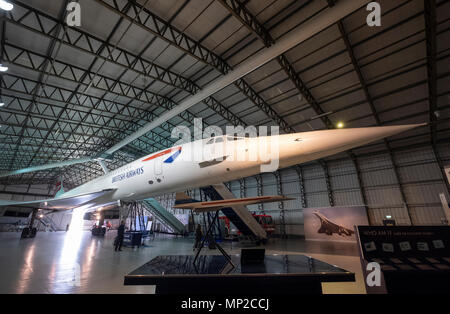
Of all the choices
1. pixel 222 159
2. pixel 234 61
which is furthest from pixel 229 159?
pixel 234 61

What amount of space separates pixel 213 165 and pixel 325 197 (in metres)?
19.0

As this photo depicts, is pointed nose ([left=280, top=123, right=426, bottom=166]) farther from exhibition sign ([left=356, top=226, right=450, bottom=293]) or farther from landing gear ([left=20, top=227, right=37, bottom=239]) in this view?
landing gear ([left=20, top=227, right=37, bottom=239])

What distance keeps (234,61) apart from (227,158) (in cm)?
827

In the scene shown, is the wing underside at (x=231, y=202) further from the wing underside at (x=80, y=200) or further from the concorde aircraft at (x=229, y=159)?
the wing underside at (x=80, y=200)

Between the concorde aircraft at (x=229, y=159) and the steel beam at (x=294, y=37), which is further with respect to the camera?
the steel beam at (x=294, y=37)

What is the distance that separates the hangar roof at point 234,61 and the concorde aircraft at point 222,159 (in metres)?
5.75

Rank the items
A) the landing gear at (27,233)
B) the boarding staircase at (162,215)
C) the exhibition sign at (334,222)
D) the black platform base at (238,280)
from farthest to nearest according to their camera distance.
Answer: the boarding staircase at (162,215), the landing gear at (27,233), the exhibition sign at (334,222), the black platform base at (238,280)

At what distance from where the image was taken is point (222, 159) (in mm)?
4801

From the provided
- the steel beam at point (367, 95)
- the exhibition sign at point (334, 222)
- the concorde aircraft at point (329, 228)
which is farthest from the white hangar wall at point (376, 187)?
the concorde aircraft at point (329, 228)

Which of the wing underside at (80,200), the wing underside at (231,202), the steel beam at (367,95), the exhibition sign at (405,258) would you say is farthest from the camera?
the steel beam at (367,95)

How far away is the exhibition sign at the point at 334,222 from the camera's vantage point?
1431 centimetres
